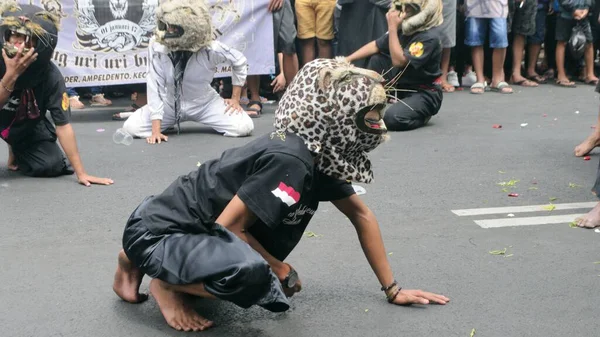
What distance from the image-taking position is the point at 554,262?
416 cm

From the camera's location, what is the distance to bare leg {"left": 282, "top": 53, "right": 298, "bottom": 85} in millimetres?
8969

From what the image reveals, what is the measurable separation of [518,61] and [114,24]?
16.1 ft

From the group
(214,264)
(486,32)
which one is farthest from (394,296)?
(486,32)

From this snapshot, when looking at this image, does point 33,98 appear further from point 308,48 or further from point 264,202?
point 308,48

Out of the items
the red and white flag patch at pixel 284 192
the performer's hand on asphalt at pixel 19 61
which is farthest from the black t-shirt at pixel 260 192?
the performer's hand on asphalt at pixel 19 61

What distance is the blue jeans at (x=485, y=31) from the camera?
956 cm

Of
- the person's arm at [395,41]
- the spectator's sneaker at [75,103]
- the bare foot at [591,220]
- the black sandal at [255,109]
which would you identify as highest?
the person's arm at [395,41]

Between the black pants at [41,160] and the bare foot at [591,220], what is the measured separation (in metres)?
3.52

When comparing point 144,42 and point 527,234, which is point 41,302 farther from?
point 144,42

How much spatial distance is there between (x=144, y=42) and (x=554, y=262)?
5.36 meters

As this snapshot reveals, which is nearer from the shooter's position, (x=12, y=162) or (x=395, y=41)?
(x=12, y=162)

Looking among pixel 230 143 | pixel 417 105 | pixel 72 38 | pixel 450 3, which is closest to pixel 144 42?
pixel 72 38

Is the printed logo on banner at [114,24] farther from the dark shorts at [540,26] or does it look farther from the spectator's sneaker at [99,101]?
the dark shorts at [540,26]

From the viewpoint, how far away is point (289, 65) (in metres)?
8.98
